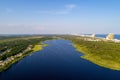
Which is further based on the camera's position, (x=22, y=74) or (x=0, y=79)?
(x=22, y=74)

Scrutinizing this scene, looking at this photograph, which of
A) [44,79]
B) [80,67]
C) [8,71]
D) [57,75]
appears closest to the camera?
[44,79]

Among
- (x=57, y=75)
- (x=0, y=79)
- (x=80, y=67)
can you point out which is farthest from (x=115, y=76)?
(x=0, y=79)

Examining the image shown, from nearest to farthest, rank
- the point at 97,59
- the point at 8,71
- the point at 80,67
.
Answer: the point at 8,71 < the point at 80,67 < the point at 97,59


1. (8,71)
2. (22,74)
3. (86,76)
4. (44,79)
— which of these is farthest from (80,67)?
(8,71)

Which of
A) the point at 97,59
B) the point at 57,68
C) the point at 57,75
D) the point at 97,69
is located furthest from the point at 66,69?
the point at 97,59

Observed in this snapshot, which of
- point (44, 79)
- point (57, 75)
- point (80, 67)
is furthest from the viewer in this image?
point (80, 67)

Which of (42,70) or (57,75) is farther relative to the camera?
(42,70)

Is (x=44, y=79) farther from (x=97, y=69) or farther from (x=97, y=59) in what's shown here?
(x=97, y=59)

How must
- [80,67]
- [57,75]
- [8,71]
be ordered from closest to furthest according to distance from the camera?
1. [57,75]
2. [8,71]
3. [80,67]

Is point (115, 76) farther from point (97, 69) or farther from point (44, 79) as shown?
A: point (44, 79)
